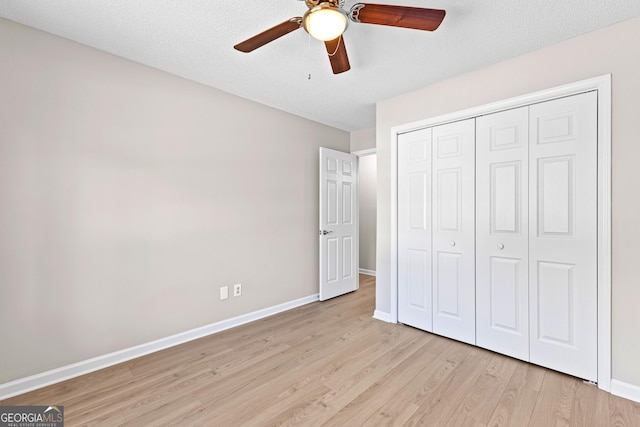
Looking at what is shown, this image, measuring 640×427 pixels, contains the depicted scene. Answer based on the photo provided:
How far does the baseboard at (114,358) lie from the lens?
1880 mm

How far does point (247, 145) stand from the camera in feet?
10.3

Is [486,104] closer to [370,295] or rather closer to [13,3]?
[370,295]

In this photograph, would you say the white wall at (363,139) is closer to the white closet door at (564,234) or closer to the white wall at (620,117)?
the white wall at (620,117)

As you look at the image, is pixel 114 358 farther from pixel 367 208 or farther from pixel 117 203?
pixel 367 208

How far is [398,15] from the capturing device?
1.43m

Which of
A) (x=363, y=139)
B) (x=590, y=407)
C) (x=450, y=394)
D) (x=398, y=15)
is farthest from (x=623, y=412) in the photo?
(x=363, y=139)

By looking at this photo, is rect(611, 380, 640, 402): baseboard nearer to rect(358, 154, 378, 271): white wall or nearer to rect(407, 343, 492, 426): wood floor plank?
rect(407, 343, 492, 426): wood floor plank

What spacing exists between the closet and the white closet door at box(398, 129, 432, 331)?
0.03 feet

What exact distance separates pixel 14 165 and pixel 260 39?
1.85 metres

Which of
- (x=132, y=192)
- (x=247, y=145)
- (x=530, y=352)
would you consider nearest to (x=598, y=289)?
(x=530, y=352)

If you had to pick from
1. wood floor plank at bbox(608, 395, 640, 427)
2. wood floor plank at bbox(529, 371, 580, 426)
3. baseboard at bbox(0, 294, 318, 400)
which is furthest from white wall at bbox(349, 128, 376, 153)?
wood floor plank at bbox(608, 395, 640, 427)

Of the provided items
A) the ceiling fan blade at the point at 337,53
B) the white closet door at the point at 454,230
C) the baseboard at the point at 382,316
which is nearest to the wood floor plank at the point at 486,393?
the white closet door at the point at 454,230

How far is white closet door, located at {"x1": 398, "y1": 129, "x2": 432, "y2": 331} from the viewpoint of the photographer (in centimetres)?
287

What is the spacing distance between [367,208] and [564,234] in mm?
3675
